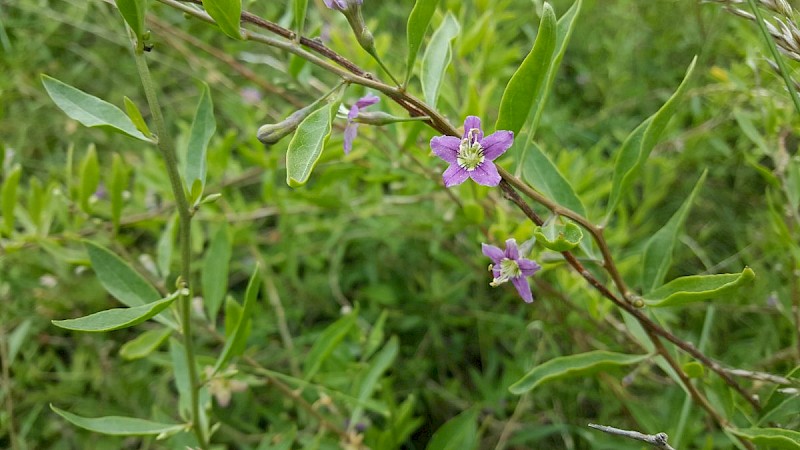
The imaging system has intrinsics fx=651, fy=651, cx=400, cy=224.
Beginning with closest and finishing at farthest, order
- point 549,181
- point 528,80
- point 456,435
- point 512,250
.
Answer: point 528,80
point 512,250
point 549,181
point 456,435

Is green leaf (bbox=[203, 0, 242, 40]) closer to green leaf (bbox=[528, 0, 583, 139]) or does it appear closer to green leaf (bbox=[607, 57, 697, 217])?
green leaf (bbox=[528, 0, 583, 139])

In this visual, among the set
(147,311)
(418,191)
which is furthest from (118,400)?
(147,311)

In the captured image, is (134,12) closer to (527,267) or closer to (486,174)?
(486,174)

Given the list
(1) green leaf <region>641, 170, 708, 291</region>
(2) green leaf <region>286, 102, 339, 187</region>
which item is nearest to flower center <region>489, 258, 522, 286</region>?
(1) green leaf <region>641, 170, 708, 291</region>

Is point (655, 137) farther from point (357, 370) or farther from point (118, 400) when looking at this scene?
point (118, 400)

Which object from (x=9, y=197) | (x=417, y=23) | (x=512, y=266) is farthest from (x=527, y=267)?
(x=9, y=197)

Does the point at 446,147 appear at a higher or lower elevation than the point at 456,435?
higher

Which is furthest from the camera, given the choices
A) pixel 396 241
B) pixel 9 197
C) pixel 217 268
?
pixel 396 241
